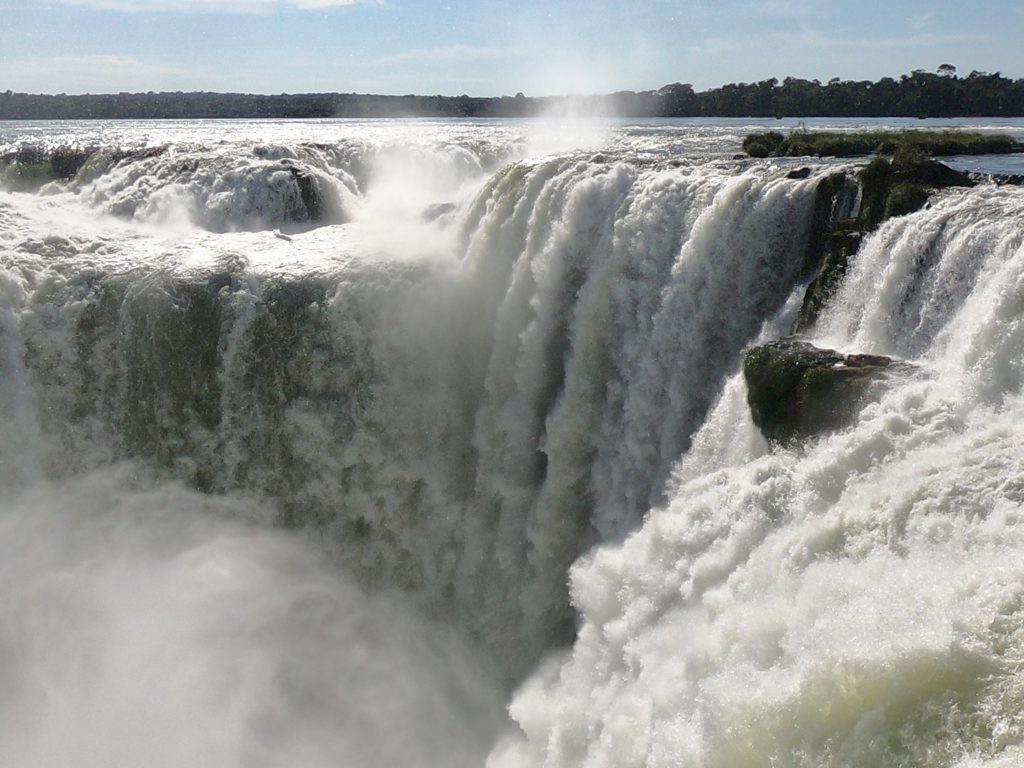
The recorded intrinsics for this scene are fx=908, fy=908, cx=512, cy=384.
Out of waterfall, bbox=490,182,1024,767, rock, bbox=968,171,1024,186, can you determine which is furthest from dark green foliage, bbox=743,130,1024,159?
waterfall, bbox=490,182,1024,767

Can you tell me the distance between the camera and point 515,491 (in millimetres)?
11359

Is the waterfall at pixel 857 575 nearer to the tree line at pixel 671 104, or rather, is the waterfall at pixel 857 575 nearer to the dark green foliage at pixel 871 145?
the dark green foliage at pixel 871 145

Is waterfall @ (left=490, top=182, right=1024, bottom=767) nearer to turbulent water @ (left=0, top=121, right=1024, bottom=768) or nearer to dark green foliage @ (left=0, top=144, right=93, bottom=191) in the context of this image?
turbulent water @ (left=0, top=121, right=1024, bottom=768)

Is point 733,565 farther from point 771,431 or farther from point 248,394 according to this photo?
point 248,394

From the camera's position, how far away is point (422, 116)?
69.5m

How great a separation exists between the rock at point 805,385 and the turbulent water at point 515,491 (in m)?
0.27

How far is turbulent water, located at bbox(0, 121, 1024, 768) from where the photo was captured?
16.4 feet

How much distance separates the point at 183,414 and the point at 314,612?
3567 mm

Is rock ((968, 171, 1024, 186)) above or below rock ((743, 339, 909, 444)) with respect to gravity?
above

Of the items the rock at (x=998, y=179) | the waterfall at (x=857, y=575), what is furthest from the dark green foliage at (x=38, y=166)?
the rock at (x=998, y=179)

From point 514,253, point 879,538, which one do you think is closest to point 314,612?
point 514,253

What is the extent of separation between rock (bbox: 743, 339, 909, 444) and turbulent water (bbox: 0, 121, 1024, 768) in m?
0.27

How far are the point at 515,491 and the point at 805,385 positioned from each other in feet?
16.4

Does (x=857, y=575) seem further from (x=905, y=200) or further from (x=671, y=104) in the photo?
(x=671, y=104)
